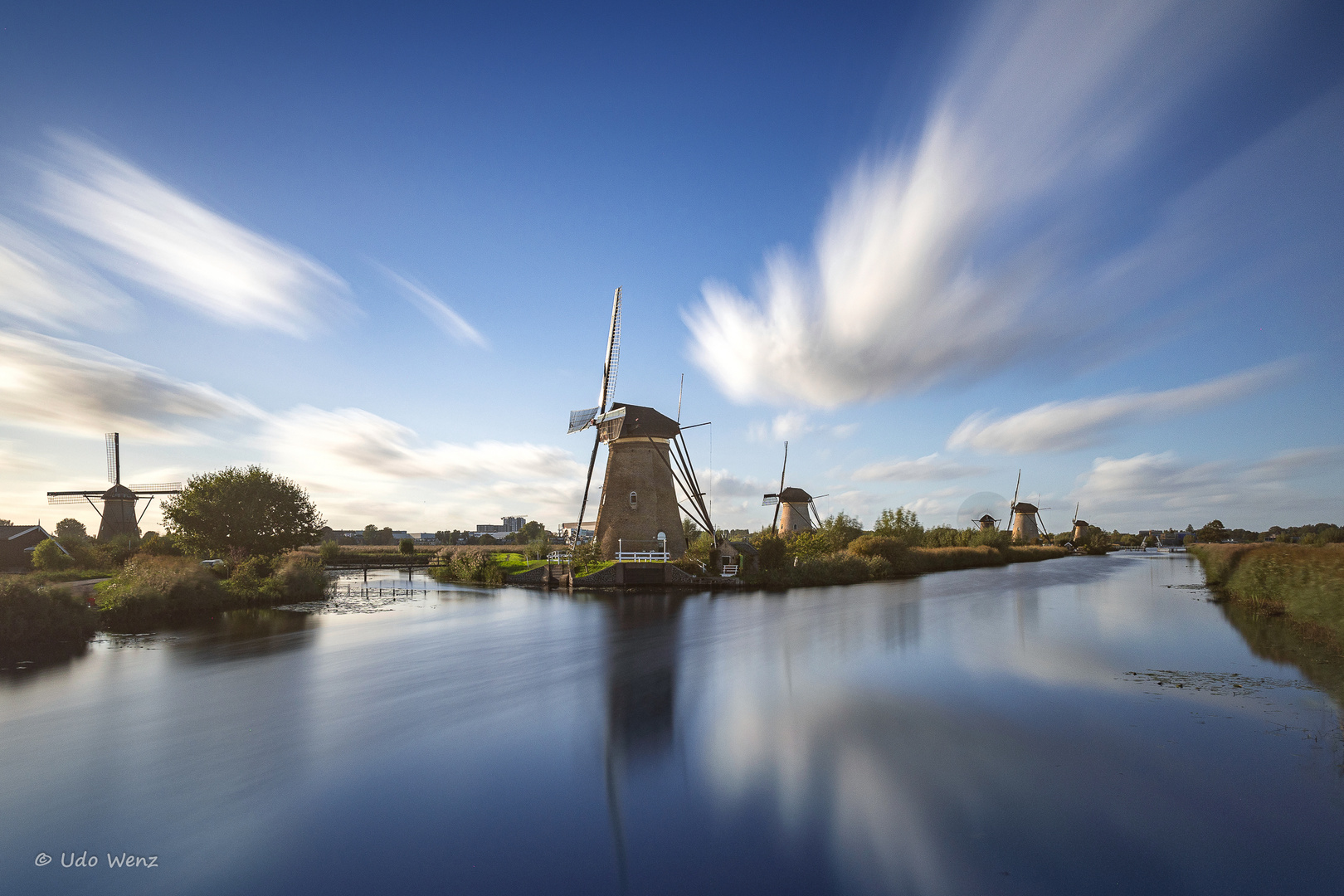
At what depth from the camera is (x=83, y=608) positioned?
1580cm

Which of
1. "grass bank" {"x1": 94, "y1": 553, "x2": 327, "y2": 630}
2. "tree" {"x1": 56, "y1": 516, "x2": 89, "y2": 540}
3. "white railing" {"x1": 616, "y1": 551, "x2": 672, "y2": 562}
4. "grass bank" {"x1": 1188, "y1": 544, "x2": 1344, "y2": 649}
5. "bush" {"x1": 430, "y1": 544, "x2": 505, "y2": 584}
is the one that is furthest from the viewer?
"tree" {"x1": 56, "y1": 516, "x2": 89, "y2": 540}

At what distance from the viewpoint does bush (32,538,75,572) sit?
98.9ft

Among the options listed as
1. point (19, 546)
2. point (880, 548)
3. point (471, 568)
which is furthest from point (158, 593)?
point (880, 548)

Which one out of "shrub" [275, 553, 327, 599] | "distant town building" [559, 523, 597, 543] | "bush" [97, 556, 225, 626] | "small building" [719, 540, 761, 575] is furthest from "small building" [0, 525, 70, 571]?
"small building" [719, 540, 761, 575]

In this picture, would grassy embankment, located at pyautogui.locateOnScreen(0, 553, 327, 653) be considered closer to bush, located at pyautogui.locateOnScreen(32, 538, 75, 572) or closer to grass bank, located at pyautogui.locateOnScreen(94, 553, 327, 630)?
grass bank, located at pyautogui.locateOnScreen(94, 553, 327, 630)

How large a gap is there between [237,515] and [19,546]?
1836 cm

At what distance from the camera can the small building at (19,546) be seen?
3294 centimetres

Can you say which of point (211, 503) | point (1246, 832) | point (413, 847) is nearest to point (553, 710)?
point (413, 847)

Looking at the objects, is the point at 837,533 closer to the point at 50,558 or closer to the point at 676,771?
the point at 676,771

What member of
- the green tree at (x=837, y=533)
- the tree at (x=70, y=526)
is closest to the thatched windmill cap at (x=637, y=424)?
the green tree at (x=837, y=533)

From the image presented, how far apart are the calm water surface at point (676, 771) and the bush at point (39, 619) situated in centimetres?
210

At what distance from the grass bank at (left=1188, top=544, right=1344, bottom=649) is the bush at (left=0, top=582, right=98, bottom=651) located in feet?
96.5

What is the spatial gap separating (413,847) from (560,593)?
886 inches

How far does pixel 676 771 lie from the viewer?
7.18m
